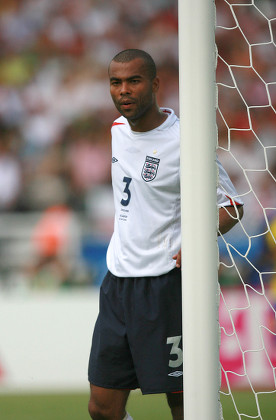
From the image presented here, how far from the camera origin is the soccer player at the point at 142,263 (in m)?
3.00

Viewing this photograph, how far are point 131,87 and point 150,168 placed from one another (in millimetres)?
318

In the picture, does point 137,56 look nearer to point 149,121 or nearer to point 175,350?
point 149,121

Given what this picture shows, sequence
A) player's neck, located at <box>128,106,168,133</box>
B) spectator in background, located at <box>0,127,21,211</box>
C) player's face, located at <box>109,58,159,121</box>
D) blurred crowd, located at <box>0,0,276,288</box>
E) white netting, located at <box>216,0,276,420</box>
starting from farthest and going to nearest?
spectator in background, located at <box>0,127,21,211</box> < blurred crowd, located at <box>0,0,276,288</box> < white netting, located at <box>216,0,276,420</box> < player's neck, located at <box>128,106,168,133</box> < player's face, located at <box>109,58,159,121</box>

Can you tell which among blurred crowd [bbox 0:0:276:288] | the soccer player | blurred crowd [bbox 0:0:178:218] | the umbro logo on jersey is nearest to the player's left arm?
the soccer player

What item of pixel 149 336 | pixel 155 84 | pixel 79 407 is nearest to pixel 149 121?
pixel 155 84

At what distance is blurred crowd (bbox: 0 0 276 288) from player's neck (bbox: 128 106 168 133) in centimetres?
358

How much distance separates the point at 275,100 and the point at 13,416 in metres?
4.00

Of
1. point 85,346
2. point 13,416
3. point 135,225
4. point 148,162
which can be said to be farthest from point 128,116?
point 85,346

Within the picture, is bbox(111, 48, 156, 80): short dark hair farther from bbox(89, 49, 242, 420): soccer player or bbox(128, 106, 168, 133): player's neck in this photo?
bbox(128, 106, 168, 133): player's neck

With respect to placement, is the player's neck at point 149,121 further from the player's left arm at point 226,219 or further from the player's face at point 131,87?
the player's left arm at point 226,219

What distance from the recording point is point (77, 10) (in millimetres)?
9008

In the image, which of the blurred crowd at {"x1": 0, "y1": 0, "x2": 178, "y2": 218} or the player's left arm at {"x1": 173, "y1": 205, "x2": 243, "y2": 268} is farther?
the blurred crowd at {"x1": 0, "y1": 0, "x2": 178, "y2": 218}

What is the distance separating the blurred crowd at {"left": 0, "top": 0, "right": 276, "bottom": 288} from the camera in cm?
754

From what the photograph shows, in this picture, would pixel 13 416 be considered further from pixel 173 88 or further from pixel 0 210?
pixel 173 88
